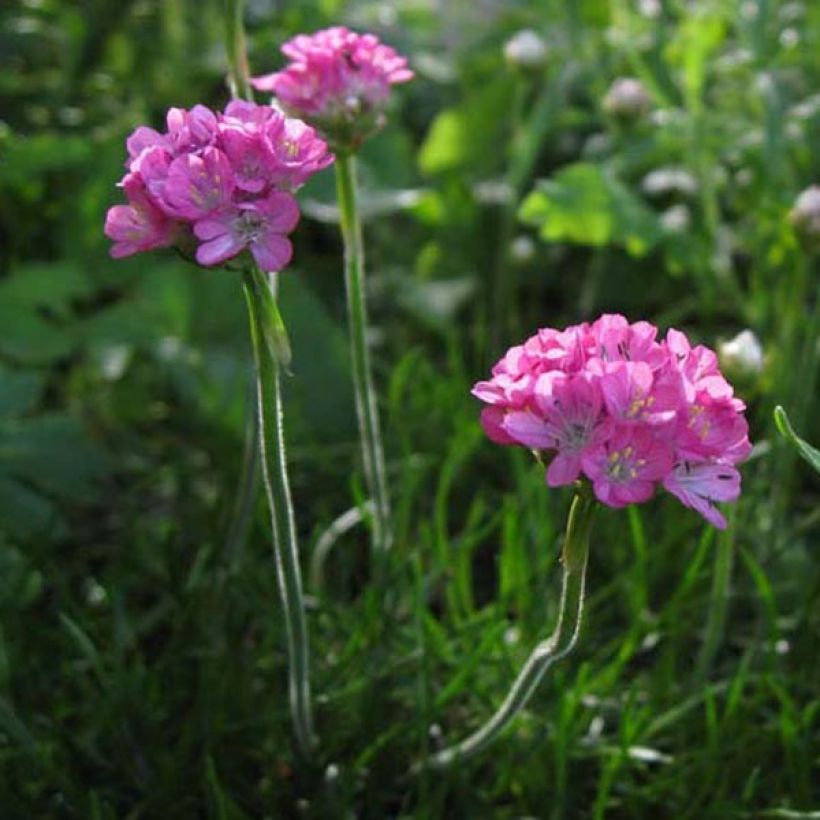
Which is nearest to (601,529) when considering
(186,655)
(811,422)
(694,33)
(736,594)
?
(736,594)

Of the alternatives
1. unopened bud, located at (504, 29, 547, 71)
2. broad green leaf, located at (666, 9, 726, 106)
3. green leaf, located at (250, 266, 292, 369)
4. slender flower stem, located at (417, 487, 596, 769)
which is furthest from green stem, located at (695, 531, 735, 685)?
unopened bud, located at (504, 29, 547, 71)

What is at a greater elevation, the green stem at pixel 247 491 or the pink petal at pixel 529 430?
the pink petal at pixel 529 430

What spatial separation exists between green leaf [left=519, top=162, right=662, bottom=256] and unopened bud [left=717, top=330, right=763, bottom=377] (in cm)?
48

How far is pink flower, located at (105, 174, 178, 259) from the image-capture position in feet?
3.12

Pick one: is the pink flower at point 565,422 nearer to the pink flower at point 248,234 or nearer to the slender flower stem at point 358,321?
the pink flower at point 248,234

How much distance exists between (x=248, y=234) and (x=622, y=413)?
0.86 ft

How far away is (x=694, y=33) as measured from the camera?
1809 millimetres

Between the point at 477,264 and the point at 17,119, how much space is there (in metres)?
0.76

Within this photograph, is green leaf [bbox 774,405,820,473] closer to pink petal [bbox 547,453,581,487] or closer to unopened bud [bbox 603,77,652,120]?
pink petal [bbox 547,453,581,487]

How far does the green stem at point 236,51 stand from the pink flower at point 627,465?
1.74 feet

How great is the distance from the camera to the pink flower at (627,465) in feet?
2.89

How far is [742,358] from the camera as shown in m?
1.34

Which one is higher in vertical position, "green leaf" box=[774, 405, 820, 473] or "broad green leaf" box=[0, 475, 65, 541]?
"green leaf" box=[774, 405, 820, 473]

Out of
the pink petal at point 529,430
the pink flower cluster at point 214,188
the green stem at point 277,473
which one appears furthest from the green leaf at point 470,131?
the pink petal at point 529,430
